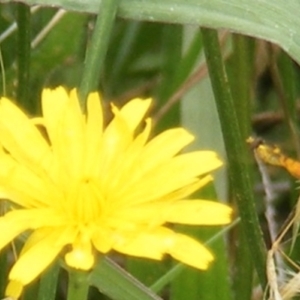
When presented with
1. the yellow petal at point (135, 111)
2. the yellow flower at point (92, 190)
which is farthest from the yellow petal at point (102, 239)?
the yellow petal at point (135, 111)

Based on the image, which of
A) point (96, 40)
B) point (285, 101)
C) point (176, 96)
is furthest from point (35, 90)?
point (96, 40)

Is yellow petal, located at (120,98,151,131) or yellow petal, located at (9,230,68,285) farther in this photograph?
yellow petal, located at (120,98,151,131)

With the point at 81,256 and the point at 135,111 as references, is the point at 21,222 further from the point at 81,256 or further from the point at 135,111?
the point at 135,111

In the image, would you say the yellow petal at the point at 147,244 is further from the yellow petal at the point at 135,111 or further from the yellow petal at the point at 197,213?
the yellow petal at the point at 135,111

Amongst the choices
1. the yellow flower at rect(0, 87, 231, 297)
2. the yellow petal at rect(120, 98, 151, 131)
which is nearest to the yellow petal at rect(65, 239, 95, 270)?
the yellow flower at rect(0, 87, 231, 297)

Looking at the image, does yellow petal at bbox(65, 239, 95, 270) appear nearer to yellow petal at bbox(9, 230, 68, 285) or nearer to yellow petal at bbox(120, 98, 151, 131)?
yellow petal at bbox(9, 230, 68, 285)

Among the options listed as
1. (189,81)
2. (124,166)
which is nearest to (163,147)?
(124,166)

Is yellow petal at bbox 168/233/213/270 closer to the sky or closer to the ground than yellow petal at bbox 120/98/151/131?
closer to the ground

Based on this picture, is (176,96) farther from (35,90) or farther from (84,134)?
(84,134)
